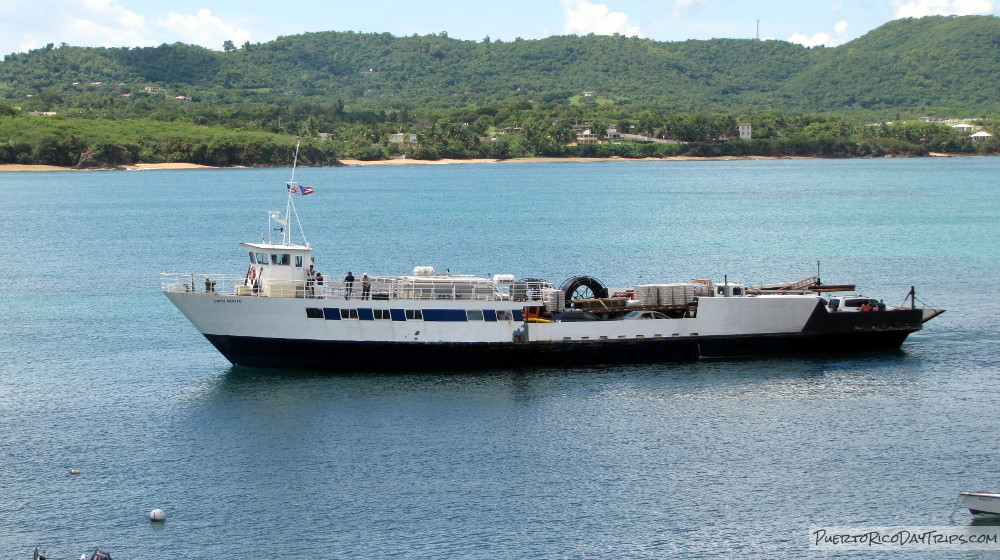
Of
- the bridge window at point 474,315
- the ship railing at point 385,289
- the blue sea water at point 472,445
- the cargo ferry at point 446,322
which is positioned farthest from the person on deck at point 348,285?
the bridge window at point 474,315

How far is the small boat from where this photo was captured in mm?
34188

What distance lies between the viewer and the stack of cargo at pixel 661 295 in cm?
5478

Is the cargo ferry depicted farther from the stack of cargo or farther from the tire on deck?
the tire on deck

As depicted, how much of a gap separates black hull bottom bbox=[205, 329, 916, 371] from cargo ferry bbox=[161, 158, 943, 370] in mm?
45

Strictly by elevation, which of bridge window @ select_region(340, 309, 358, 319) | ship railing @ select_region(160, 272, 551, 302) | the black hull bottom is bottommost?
the black hull bottom

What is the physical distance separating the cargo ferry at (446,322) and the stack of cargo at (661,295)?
54 cm

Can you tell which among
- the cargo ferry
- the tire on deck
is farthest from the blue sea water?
the tire on deck

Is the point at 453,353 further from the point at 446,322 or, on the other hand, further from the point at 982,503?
the point at 982,503

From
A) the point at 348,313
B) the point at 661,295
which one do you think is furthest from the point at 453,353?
the point at 661,295

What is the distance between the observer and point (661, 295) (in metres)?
54.8

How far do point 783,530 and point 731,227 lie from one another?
8709 cm

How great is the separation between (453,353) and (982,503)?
78.5 ft

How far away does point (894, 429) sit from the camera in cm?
4381

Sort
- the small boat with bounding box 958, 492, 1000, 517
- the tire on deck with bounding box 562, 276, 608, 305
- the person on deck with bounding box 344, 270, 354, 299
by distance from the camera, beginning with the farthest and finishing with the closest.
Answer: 1. the tire on deck with bounding box 562, 276, 608, 305
2. the person on deck with bounding box 344, 270, 354, 299
3. the small boat with bounding box 958, 492, 1000, 517
